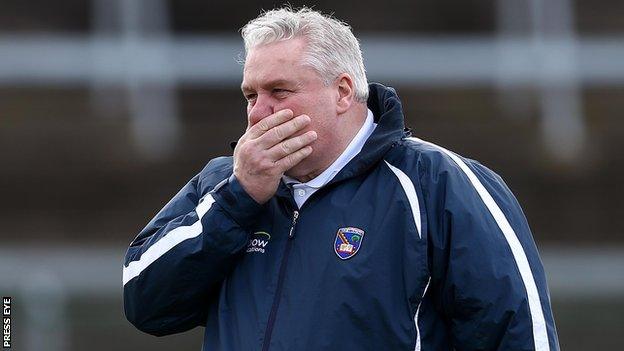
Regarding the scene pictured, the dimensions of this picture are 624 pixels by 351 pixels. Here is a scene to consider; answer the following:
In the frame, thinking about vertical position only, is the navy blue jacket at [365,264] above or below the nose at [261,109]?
below

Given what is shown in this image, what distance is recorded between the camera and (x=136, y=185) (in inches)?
384

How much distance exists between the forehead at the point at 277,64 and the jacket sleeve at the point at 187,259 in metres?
0.26

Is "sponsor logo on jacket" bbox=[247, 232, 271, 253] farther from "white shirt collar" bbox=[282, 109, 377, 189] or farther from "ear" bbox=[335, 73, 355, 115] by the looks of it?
"ear" bbox=[335, 73, 355, 115]

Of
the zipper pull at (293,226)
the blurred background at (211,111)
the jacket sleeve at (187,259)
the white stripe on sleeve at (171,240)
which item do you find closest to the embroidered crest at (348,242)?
the zipper pull at (293,226)

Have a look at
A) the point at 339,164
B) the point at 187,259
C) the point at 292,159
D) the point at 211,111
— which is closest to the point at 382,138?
the point at 339,164

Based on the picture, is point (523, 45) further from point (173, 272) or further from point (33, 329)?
point (173, 272)

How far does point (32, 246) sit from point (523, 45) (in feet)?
16.3

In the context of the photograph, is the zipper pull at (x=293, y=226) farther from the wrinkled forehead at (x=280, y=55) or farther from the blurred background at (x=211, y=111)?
the blurred background at (x=211, y=111)

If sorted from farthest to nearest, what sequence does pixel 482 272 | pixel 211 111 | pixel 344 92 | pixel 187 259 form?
pixel 211 111
pixel 344 92
pixel 187 259
pixel 482 272

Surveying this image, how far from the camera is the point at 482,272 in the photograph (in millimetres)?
2553

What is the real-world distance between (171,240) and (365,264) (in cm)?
48

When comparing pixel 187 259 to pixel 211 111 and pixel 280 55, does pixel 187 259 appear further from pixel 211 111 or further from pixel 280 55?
pixel 211 111

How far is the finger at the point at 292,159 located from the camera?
2.64m

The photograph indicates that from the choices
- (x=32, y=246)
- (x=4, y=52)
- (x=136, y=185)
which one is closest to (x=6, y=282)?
(x=32, y=246)
